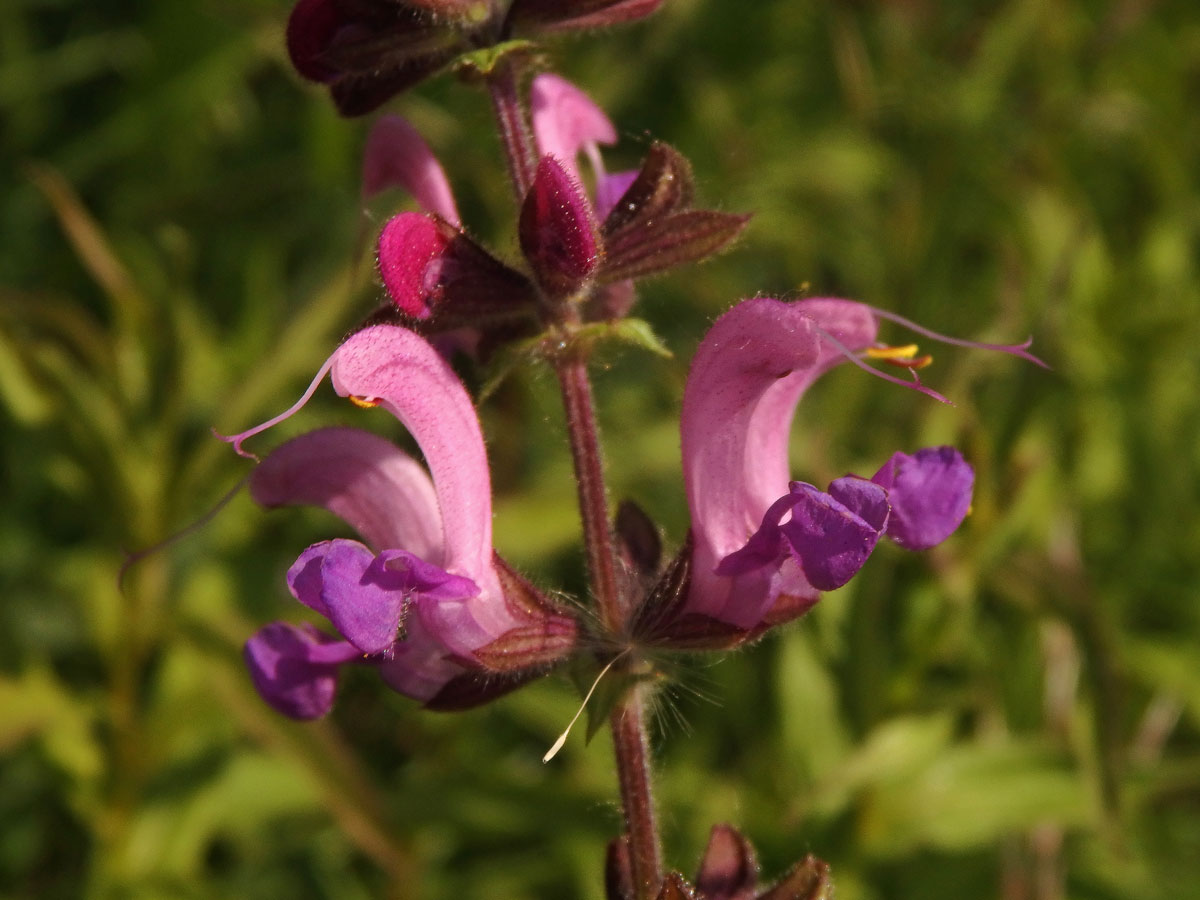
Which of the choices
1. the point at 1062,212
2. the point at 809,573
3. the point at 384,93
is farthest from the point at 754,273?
the point at 809,573

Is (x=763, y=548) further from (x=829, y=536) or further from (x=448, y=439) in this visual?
(x=448, y=439)

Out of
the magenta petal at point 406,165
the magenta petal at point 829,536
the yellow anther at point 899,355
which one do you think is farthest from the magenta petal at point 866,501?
the magenta petal at point 406,165

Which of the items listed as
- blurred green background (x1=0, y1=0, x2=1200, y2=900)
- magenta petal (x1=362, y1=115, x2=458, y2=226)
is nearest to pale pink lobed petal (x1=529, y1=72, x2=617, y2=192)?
magenta petal (x1=362, y1=115, x2=458, y2=226)

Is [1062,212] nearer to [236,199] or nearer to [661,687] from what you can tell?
[236,199]

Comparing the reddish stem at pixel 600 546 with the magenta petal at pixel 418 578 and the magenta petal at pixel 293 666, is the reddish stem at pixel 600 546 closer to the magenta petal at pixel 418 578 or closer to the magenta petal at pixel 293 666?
the magenta petal at pixel 418 578

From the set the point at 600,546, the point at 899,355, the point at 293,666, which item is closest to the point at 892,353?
the point at 899,355

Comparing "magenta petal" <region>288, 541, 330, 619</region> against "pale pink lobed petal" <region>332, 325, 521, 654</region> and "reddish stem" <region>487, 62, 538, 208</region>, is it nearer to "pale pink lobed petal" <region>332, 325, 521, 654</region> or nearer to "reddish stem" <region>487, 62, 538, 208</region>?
"pale pink lobed petal" <region>332, 325, 521, 654</region>
